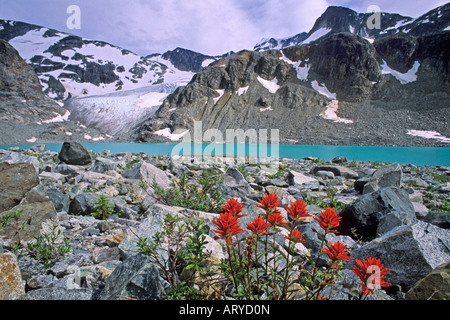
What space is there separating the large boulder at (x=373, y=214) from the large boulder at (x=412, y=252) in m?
1.05

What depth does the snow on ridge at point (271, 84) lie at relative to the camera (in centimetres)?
8906

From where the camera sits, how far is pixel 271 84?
91188mm

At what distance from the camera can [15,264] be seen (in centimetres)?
204

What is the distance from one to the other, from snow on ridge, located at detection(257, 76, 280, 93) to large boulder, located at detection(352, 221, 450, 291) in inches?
3574

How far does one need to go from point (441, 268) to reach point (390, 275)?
25.2 inches

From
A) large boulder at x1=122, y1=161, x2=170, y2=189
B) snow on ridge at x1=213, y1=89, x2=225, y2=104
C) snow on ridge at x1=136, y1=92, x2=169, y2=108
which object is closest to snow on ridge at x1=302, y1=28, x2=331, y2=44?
snow on ridge at x1=136, y1=92, x2=169, y2=108

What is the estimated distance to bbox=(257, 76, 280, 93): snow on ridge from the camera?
8906 centimetres

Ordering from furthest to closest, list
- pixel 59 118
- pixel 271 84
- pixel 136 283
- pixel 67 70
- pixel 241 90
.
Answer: pixel 67 70, pixel 59 118, pixel 271 84, pixel 241 90, pixel 136 283

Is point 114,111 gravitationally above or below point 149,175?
above

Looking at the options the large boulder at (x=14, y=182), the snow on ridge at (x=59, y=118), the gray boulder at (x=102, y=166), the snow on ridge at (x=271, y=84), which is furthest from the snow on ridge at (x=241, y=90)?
the large boulder at (x=14, y=182)

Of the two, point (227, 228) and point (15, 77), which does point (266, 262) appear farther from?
point (15, 77)

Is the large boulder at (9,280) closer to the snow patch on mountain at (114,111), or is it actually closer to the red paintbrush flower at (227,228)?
the red paintbrush flower at (227,228)

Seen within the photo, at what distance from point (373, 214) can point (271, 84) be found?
9296cm

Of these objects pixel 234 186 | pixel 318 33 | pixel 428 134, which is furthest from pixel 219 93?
pixel 318 33
